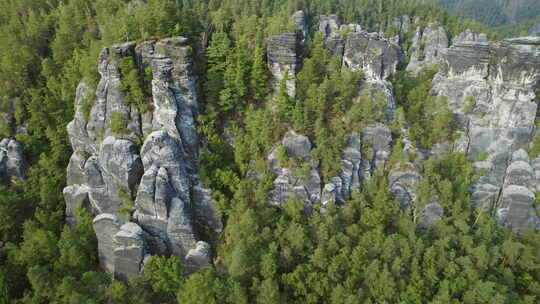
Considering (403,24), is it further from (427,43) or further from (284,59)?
(284,59)

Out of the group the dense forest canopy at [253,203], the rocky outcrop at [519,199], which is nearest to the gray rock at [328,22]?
the dense forest canopy at [253,203]

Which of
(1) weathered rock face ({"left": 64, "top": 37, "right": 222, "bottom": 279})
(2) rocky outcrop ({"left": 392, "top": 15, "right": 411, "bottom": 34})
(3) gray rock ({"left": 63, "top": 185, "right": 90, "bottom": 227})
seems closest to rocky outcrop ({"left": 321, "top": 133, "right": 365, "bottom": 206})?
(1) weathered rock face ({"left": 64, "top": 37, "right": 222, "bottom": 279})

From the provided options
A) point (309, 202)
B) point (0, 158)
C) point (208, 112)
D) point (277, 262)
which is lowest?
point (277, 262)

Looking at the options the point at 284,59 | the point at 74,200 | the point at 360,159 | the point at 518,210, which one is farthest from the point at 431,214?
the point at 74,200

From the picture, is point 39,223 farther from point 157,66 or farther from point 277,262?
point 277,262

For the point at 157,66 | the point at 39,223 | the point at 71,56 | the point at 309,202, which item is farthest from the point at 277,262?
the point at 71,56

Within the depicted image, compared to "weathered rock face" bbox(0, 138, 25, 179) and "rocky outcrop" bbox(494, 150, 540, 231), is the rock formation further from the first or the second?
"weathered rock face" bbox(0, 138, 25, 179)

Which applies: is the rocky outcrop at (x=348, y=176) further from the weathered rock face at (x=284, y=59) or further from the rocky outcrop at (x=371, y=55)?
the weathered rock face at (x=284, y=59)
